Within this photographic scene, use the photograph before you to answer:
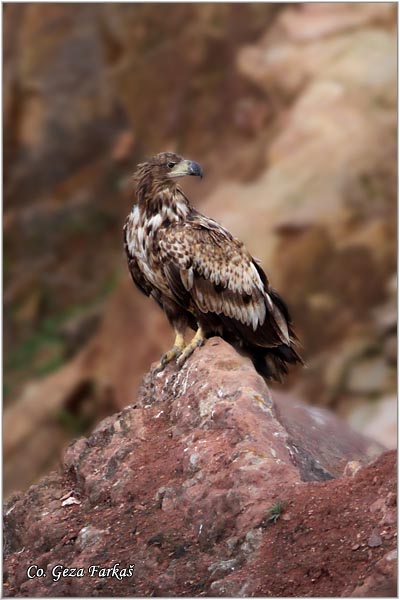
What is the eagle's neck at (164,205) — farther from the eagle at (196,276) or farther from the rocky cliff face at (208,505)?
the rocky cliff face at (208,505)

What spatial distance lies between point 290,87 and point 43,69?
27.1ft

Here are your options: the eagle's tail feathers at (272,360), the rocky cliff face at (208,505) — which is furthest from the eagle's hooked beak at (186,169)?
the eagle's tail feathers at (272,360)

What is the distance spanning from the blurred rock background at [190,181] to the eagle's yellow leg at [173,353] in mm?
6917

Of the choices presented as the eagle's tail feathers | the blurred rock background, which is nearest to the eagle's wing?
the eagle's tail feathers

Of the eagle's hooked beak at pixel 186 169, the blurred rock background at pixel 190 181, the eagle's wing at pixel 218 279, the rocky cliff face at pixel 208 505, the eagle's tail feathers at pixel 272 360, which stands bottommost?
the rocky cliff face at pixel 208 505

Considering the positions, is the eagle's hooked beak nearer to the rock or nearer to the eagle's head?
the eagle's head

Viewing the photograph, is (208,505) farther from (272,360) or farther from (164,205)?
(164,205)

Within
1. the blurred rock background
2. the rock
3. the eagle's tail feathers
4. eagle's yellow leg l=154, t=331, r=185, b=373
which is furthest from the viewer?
the blurred rock background

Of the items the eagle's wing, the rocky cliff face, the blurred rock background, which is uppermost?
the blurred rock background

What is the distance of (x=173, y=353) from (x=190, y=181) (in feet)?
48.1

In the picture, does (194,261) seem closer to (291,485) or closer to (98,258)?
(291,485)

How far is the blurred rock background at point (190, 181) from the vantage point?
19.9m

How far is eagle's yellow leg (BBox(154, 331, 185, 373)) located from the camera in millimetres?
8906

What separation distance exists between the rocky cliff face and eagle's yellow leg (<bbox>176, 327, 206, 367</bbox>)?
0.31 ft
